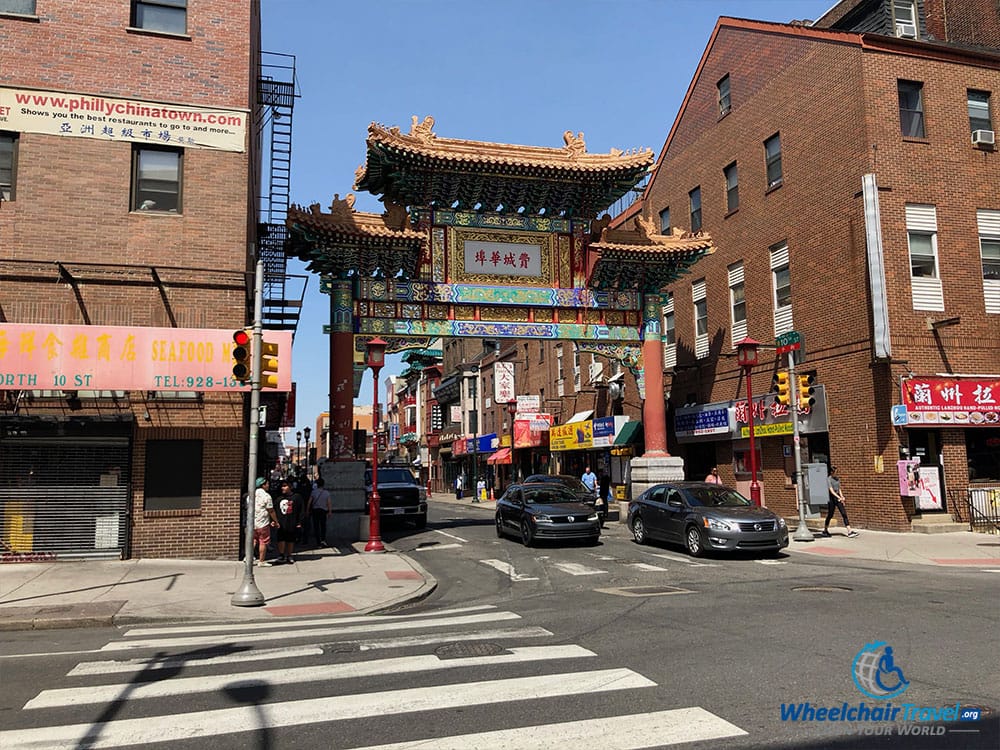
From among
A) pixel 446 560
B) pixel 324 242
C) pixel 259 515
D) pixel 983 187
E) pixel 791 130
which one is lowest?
pixel 446 560

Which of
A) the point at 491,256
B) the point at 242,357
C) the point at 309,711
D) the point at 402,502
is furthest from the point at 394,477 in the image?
the point at 309,711

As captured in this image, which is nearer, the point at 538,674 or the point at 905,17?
the point at 538,674

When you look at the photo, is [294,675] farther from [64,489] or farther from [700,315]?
[700,315]

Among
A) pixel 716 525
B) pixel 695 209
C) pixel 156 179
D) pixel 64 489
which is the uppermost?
pixel 695 209

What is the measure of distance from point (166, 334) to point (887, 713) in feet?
43.7

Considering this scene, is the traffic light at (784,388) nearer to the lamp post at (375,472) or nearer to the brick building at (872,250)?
the brick building at (872,250)

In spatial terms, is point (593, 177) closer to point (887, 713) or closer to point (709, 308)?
point (709, 308)

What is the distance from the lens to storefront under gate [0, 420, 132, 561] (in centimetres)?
1482

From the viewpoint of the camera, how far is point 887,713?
5.49 metres

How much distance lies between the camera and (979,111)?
22781 mm

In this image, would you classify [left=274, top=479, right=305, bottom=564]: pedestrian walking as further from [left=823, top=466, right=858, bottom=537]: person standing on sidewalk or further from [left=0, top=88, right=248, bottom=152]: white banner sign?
[left=823, top=466, right=858, bottom=537]: person standing on sidewalk

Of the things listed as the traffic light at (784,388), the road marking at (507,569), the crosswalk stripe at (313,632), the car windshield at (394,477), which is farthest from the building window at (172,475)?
the traffic light at (784,388)

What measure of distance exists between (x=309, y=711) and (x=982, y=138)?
24513mm

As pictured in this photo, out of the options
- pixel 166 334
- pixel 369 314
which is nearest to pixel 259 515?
pixel 166 334
